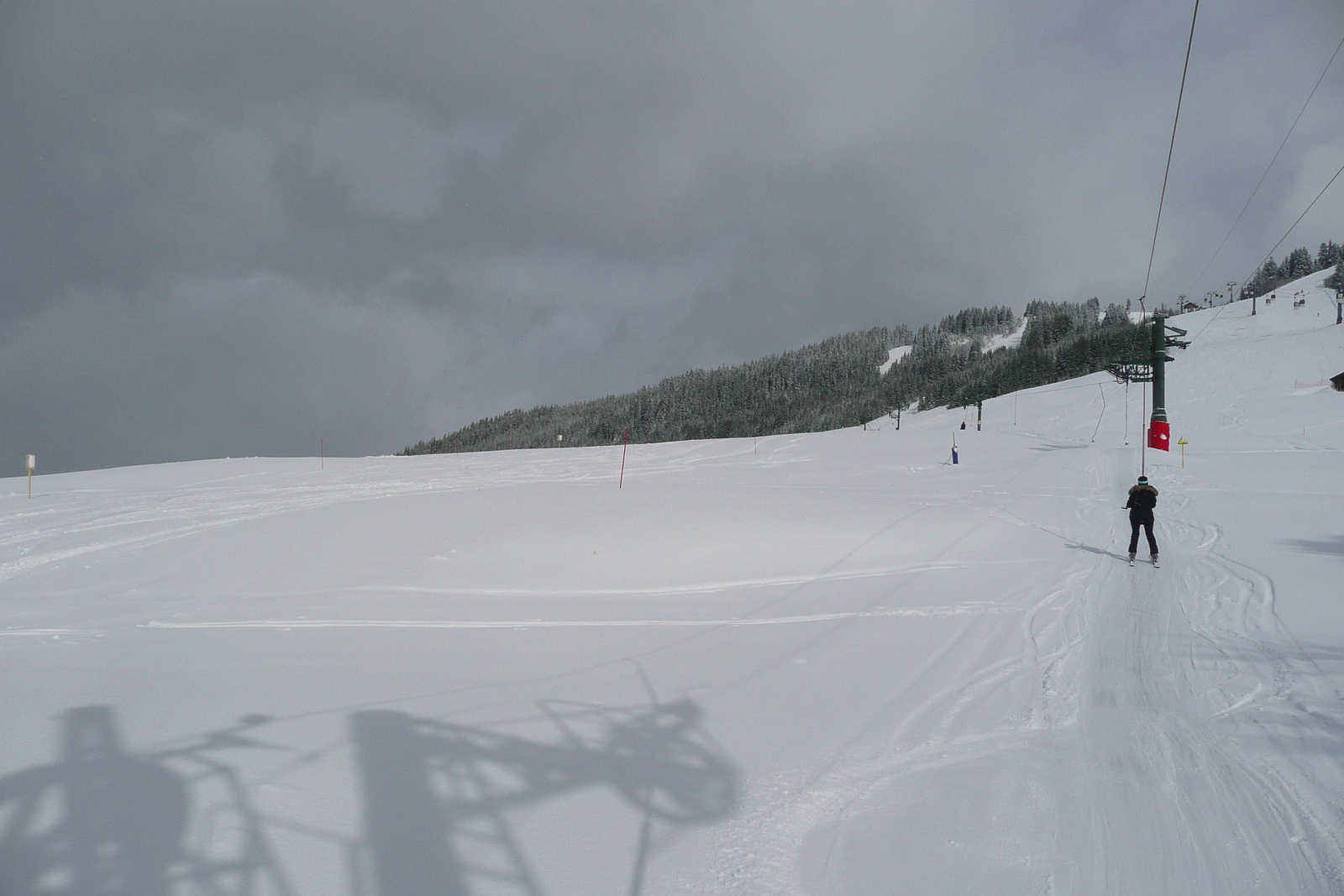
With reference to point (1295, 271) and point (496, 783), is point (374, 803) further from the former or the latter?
point (1295, 271)

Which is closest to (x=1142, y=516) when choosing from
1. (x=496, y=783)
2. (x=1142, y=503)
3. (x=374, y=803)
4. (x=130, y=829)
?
(x=1142, y=503)

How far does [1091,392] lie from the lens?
67.8 m

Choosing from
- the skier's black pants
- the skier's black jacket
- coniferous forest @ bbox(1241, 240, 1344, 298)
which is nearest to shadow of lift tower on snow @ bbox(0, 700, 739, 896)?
the skier's black pants

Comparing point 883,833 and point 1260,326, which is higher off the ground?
point 1260,326

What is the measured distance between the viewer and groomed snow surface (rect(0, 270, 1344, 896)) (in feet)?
12.4

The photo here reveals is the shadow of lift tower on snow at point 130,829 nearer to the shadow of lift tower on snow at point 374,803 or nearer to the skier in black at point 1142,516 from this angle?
the shadow of lift tower on snow at point 374,803

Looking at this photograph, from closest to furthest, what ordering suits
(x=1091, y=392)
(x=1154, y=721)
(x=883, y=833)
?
(x=883, y=833) → (x=1154, y=721) → (x=1091, y=392)

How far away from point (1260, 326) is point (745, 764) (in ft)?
407

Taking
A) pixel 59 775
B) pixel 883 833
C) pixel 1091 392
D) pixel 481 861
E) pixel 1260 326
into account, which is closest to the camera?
pixel 481 861

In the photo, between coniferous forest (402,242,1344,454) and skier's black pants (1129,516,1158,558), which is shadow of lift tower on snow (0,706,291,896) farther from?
coniferous forest (402,242,1344,454)

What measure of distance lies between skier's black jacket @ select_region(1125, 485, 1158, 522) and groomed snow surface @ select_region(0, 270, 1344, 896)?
0.98 metres

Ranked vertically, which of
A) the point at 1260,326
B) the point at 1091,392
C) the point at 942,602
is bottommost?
the point at 942,602

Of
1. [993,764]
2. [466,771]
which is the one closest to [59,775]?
[466,771]

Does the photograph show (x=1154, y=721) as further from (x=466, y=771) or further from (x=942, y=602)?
(x=466, y=771)
